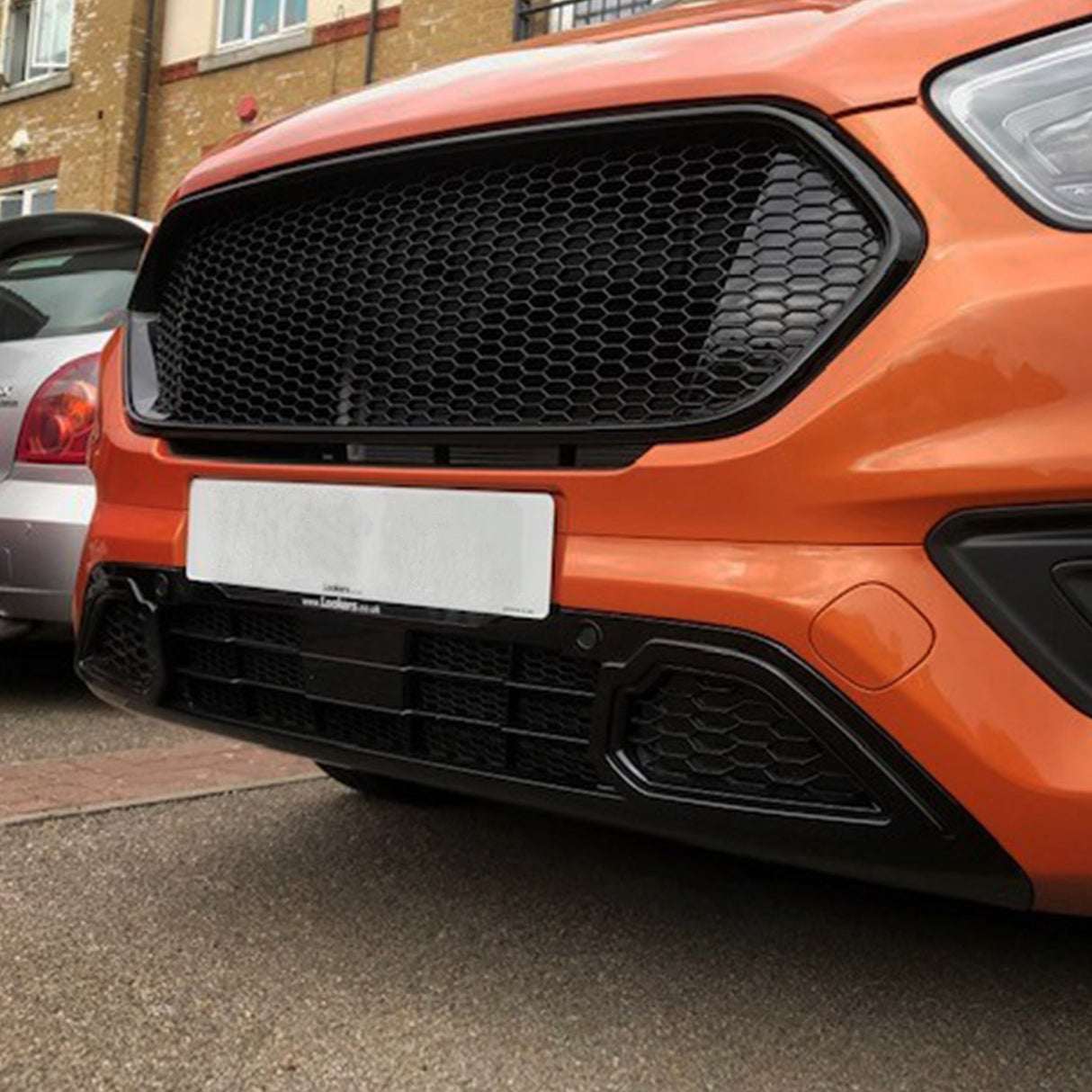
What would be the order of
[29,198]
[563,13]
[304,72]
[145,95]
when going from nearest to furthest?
[563,13] < [304,72] < [145,95] < [29,198]

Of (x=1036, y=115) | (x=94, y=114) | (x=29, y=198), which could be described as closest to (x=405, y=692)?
(x=1036, y=115)

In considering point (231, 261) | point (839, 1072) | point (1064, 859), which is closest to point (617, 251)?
point (231, 261)

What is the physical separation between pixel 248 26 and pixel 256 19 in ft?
0.48

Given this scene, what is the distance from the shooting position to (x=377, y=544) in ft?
5.97

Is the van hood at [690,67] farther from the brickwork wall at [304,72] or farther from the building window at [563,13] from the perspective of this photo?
the brickwork wall at [304,72]

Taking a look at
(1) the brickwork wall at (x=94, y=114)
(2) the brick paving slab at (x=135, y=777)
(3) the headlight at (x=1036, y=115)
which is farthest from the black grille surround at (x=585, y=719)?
(1) the brickwork wall at (x=94, y=114)

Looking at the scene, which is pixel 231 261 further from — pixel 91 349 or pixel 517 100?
pixel 91 349

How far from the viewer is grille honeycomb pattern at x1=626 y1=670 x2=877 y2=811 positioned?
59.9 inches

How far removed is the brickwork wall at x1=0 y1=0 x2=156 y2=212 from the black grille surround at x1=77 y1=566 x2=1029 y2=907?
12.9 m

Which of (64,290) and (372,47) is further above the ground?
(372,47)

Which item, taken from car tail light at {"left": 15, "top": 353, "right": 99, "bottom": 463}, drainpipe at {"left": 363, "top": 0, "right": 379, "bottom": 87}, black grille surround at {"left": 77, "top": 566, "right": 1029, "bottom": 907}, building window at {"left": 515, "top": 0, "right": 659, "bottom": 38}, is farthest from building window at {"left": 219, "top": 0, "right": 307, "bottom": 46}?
black grille surround at {"left": 77, "top": 566, "right": 1029, "bottom": 907}

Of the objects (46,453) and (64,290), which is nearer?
(46,453)

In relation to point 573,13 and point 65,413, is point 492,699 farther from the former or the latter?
point 573,13

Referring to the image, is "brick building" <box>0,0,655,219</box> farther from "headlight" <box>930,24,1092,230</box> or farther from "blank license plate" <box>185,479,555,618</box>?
"headlight" <box>930,24,1092,230</box>
